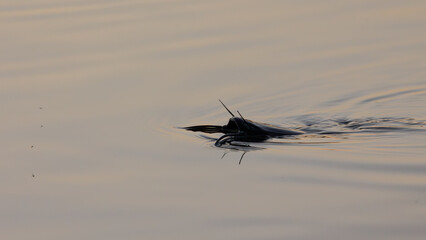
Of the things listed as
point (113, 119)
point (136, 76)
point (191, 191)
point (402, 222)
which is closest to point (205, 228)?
A: point (191, 191)

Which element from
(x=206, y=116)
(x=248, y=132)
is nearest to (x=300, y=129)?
(x=248, y=132)

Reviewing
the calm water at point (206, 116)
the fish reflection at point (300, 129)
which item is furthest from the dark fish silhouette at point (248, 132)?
the calm water at point (206, 116)

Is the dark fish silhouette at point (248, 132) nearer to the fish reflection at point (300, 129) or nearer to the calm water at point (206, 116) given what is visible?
the fish reflection at point (300, 129)

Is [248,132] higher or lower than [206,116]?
lower

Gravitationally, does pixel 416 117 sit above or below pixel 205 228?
above

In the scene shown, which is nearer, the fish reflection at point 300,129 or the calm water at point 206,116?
the calm water at point 206,116

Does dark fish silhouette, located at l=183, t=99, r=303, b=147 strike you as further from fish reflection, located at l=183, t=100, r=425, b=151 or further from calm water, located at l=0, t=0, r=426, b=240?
calm water, located at l=0, t=0, r=426, b=240

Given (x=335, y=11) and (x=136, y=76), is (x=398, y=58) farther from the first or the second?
(x=136, y=76)

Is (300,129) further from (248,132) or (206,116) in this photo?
(206,116)

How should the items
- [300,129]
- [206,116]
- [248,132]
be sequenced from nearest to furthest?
[248,132] → [300,129] → [206,116]
